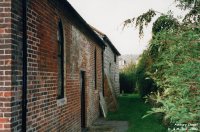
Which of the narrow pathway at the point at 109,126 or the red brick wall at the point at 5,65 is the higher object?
the red brick wall at the point at 5,65

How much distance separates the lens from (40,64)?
24.1 ft

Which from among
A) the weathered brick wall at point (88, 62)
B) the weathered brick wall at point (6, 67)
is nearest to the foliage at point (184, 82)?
the weathered brick wall at point (6, 67)

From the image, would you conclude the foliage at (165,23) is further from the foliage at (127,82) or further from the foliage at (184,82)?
the foliage at (127,82)

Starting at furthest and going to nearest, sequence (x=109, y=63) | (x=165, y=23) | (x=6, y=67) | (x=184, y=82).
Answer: (x=109, y=63), (x=165, y=23), (x=6, y=67), (x=184, y=82)

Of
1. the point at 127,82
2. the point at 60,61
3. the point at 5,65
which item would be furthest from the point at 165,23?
the point at 127,82

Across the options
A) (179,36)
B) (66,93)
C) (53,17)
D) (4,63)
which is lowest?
(66,93)

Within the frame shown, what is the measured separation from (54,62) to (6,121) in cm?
338

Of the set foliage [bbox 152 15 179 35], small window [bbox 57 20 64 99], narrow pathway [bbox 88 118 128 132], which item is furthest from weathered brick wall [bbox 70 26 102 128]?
foliage [bbox 152 15 179 35]

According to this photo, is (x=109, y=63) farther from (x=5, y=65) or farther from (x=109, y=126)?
(x=5, y=65)

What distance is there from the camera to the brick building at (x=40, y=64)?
5633mm

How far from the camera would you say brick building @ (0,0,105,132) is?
5633 mm

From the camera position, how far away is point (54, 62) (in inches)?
343

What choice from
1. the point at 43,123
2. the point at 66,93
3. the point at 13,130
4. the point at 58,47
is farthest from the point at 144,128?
the point at 13,130

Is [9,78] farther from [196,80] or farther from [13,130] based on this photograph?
[196,80]
